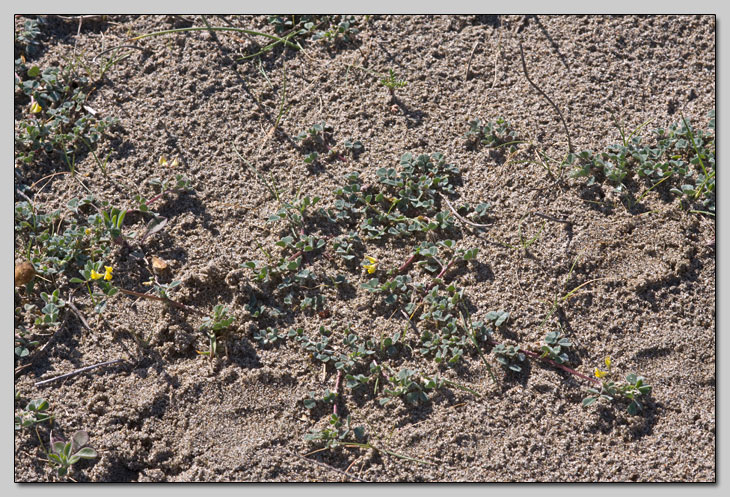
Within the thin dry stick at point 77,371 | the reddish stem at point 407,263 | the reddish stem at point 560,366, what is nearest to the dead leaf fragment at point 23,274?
the thin dry stick at point 77,371

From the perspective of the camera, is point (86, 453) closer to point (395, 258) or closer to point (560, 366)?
point (395, 258)

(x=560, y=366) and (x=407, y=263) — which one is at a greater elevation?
(x=407, y=263)

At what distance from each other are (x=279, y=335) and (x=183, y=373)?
330mm

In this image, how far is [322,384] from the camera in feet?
7.12

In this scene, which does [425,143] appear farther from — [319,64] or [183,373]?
[183,373]

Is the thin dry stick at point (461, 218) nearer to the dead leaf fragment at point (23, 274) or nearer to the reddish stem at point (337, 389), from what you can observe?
the reddish stem at point (337, 389)

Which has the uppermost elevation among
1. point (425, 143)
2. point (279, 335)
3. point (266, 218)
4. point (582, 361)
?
point (425, 143)

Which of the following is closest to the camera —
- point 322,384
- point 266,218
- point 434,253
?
point 322,384

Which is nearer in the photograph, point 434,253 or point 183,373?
point 183,373

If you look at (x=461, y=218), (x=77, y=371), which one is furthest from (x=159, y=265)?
(x=461, y=218)

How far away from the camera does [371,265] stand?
2328mm

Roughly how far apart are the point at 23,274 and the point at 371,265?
121cm

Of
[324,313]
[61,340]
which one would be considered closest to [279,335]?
[324,313]

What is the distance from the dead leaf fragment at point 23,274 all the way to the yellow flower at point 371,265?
116cm
